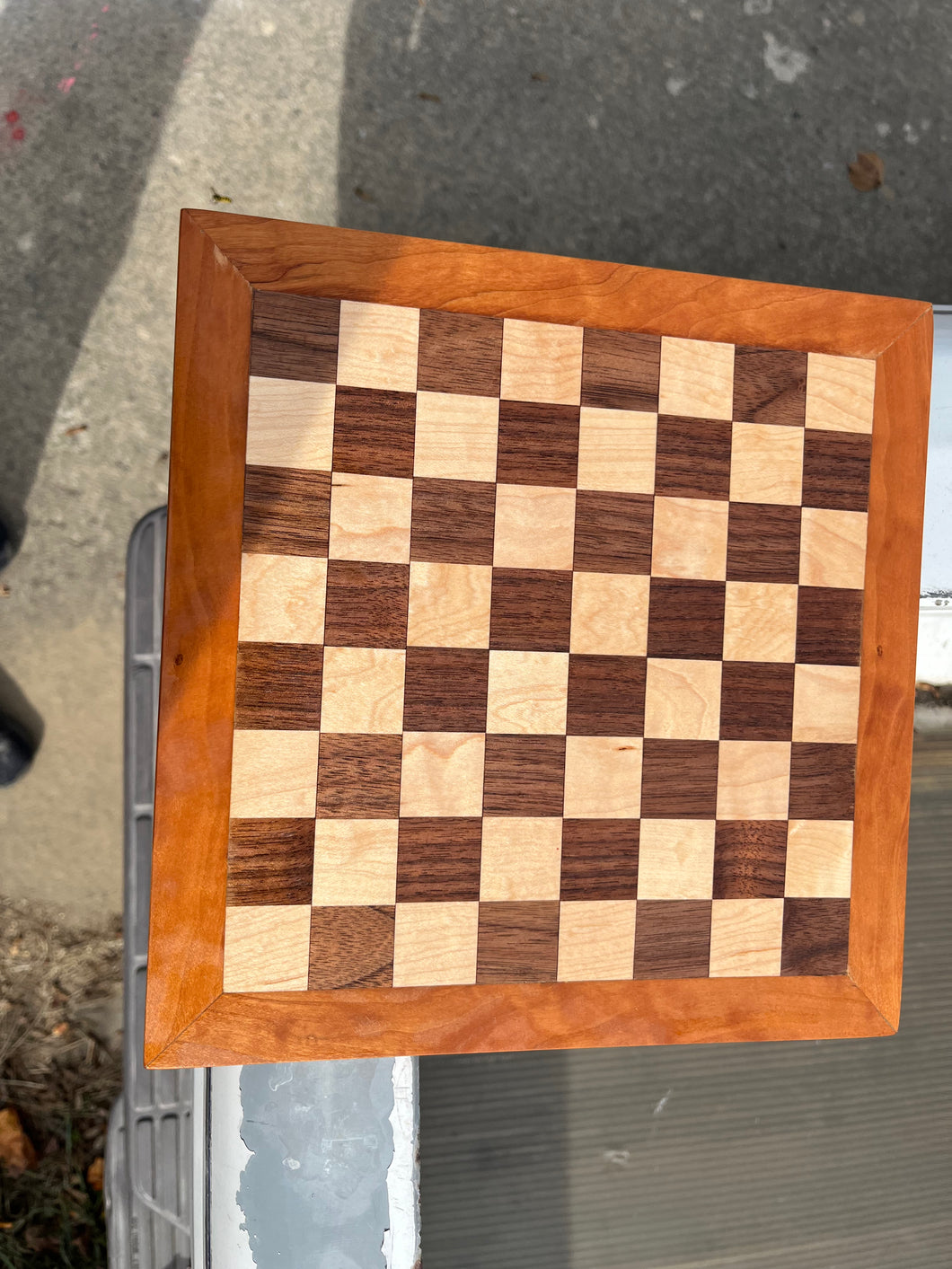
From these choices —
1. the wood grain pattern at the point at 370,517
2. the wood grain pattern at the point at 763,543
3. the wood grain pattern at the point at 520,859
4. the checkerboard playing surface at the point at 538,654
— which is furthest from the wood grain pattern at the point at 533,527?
the wood grain pattern at the point at 520,859

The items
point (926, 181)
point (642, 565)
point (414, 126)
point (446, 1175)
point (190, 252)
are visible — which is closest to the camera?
point (190, 252)

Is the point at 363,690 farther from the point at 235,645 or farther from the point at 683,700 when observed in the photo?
the point at 683,700

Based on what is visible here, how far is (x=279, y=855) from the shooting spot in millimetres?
948

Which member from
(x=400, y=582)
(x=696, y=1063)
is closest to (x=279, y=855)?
(x=400, y=582)

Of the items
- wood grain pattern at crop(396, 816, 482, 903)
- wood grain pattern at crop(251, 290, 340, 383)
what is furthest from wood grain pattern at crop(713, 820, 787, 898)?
wood grain pattern at crop(251, 290, 340, 383)

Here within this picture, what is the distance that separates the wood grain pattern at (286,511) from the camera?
0.93 meters

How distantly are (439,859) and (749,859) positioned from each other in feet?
1.34

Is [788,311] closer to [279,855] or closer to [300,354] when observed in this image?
[300,354]

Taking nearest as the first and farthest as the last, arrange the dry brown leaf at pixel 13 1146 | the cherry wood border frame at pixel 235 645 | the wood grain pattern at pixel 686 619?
the cherry wood border frame at pixel 235 645 → the wood grain pattern at pixel 686 619 → the dry brown leaf at pixel 13 1146

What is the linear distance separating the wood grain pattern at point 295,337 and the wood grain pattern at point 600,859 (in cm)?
63

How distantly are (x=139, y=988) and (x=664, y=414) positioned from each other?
1.26 m

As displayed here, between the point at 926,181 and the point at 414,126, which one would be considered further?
the point at 926,181

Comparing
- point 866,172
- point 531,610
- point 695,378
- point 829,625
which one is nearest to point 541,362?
point 695,378

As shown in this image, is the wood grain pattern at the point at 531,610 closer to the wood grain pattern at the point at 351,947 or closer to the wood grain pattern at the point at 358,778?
the wood grain pattern at the point at 358,778
